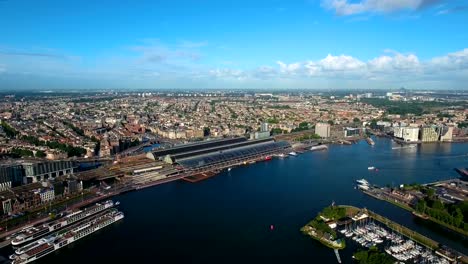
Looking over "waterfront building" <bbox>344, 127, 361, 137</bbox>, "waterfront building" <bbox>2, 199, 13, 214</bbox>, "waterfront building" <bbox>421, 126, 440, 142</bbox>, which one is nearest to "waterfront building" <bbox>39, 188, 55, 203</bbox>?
"waterfront building" <bbox>2, 199, 13, 214</bbox>

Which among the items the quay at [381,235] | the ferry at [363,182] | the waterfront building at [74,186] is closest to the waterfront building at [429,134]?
the ferry at [363,182]

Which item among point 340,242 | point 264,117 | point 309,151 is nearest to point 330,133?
point 309,151

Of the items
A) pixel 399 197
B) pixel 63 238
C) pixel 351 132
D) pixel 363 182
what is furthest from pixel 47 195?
pixel 351 132

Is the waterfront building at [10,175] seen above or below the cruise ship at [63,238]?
above

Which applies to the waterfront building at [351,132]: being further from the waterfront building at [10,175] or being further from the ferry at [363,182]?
the waterfront building at [10,175]

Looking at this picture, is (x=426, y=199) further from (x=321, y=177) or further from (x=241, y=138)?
(x=241, y=138)

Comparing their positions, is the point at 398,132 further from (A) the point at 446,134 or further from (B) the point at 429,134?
(A) the point at 446,134

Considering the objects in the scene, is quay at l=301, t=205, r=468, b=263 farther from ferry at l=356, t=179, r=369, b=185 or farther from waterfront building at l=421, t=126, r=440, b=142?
waterfront building at l=421, t=126, r=440, b=142

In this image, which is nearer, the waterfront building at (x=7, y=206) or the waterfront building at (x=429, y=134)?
the waterfront building at (x=7, y=206)
